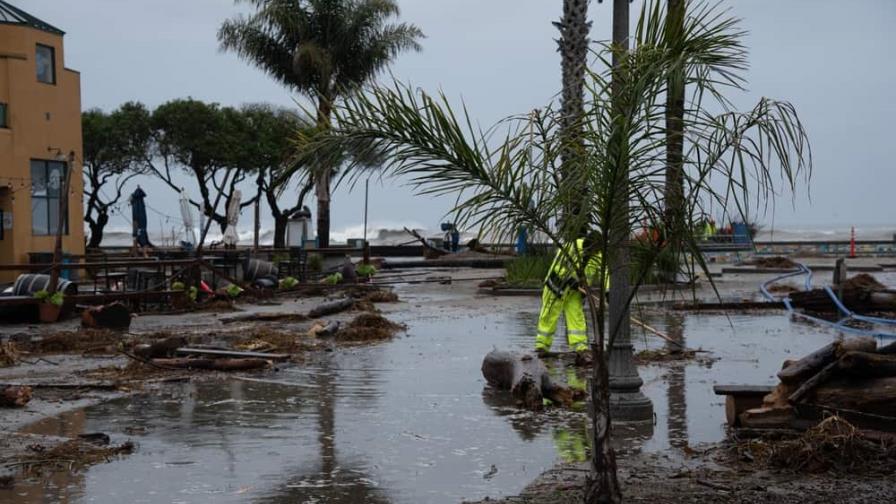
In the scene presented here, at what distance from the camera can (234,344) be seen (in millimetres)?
14391

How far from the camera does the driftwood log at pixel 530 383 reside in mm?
9734

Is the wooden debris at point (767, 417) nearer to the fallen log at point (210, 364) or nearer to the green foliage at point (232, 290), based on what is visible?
the fallen log at point (210, 364)

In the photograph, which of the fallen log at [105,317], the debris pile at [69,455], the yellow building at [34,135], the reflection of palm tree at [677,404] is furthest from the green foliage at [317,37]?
the debris pile at [69,455]

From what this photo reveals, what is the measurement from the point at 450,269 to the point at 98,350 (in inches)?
1024

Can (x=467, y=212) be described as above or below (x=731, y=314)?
above

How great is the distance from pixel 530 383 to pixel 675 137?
4.03 m

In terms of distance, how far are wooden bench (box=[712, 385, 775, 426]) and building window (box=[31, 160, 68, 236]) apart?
88.0ft

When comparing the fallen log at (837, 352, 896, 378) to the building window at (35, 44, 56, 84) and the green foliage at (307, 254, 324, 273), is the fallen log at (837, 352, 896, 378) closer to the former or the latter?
the green foliage at (307, 254, 324, 273)

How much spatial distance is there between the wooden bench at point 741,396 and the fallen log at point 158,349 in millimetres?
6740

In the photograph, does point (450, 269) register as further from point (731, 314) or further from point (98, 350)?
point (98, 350)

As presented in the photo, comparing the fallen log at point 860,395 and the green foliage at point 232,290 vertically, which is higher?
the green foliage at point 232,290

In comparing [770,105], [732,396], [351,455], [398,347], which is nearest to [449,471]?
[351,455]

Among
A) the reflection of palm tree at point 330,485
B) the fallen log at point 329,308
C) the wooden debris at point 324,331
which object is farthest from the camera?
the fallen log at point 329,308

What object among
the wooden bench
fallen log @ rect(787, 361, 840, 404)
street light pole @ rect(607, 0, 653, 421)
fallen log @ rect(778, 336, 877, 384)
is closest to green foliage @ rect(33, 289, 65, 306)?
street light pole @ rect(607, 0, 653, 421)
